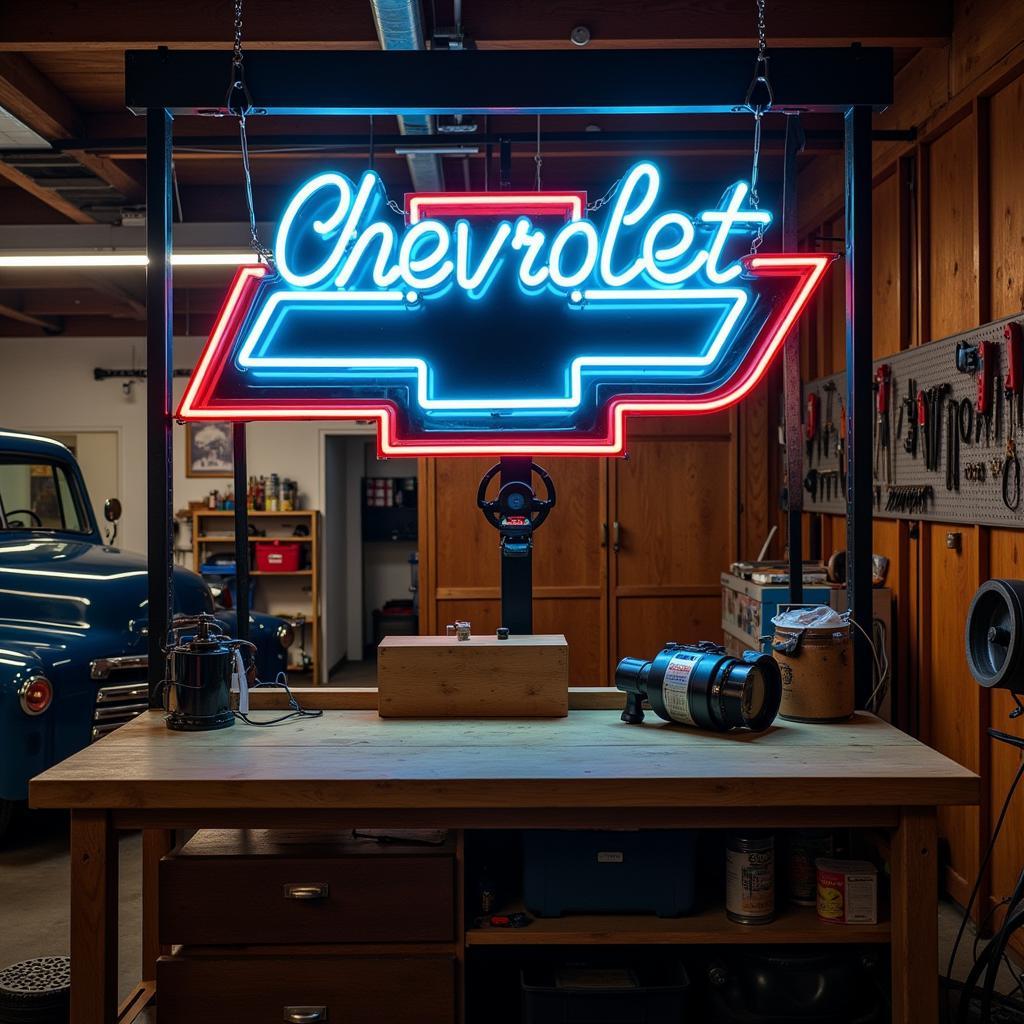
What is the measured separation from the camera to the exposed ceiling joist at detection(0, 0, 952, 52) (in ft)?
13.1

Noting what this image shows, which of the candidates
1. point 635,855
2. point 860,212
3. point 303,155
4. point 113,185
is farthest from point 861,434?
point 113,185

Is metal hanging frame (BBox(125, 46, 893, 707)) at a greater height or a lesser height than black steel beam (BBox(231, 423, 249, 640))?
greater

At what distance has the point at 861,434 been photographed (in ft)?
8.77

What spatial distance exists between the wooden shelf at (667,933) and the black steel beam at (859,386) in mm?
724

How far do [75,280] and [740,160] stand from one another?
4.61 meters

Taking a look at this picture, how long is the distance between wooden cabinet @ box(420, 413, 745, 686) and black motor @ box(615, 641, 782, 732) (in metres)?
3.79

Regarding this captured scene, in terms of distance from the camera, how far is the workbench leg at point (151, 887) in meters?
2.58

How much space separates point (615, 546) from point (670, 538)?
0.35 metres

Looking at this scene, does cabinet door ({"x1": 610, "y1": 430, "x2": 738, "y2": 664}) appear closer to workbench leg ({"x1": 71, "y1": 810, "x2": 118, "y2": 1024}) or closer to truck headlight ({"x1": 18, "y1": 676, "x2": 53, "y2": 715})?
truck headlight ({"x1": 18, "y1": 676, "x2": 53, "y2": 715})

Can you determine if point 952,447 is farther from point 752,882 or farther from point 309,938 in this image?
point 309,938

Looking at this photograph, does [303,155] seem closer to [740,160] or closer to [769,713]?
[740,160]

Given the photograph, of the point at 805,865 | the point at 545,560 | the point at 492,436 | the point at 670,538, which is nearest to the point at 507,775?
the point at 805,865

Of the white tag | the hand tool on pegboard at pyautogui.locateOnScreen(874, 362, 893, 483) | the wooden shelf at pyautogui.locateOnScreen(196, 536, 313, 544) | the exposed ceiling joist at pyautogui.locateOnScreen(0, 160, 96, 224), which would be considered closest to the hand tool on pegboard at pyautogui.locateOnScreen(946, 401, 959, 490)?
the hand tool on pegboard at pyautogui.locateOnScreen(874, 362, 893, 483)

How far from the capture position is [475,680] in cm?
253
